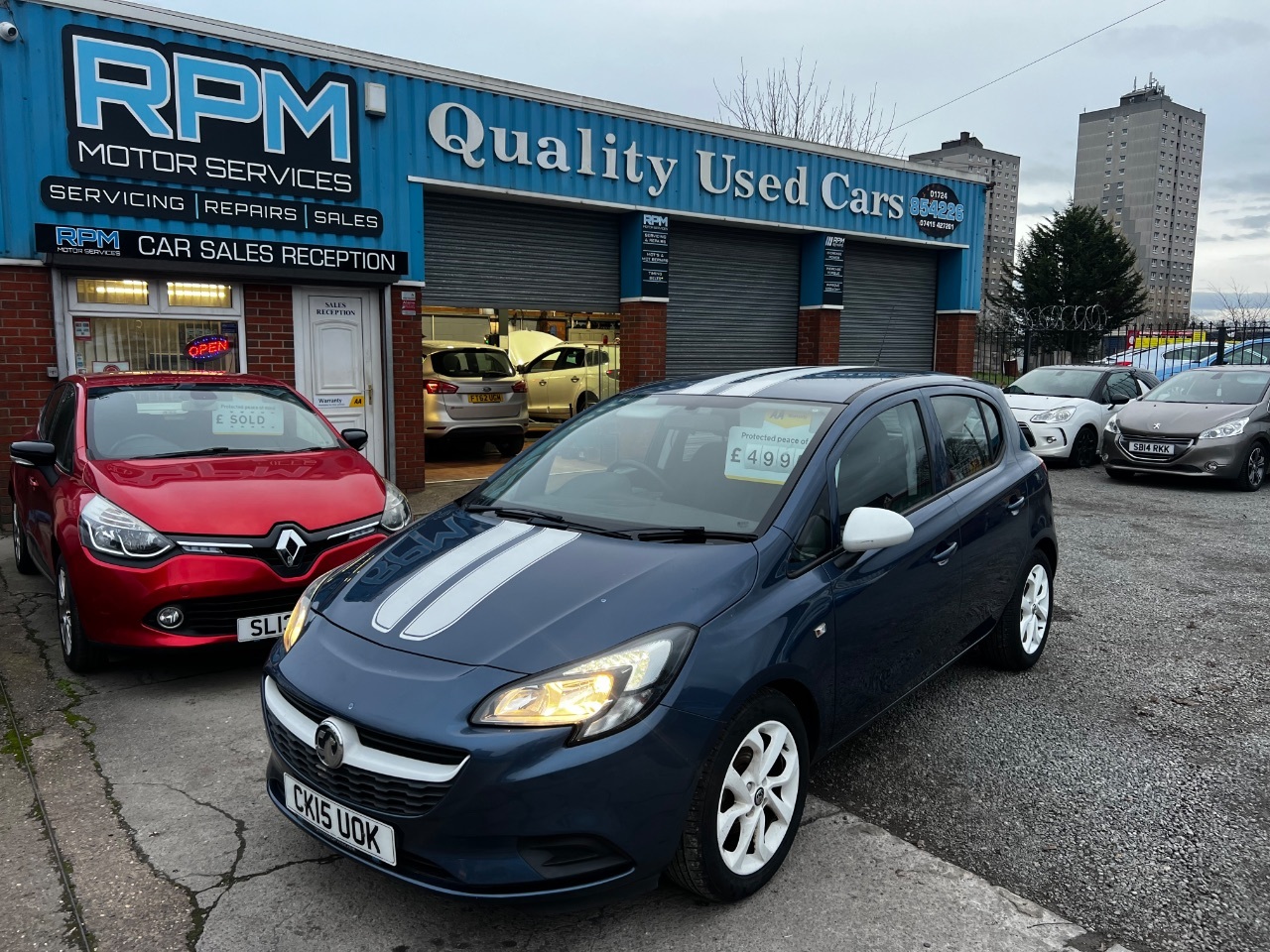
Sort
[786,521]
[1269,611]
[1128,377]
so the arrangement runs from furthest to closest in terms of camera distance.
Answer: [1128,377] → [1269,611] → [786,521]

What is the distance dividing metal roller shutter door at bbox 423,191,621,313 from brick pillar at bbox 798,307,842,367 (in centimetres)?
333

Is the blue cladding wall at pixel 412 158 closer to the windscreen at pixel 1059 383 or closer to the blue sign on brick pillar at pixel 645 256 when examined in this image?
the blue sign on brick pillar at pixel 645 256

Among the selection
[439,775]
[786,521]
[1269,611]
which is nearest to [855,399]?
[786,521]

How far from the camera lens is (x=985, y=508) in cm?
401

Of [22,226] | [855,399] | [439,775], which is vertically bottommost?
[439,775]

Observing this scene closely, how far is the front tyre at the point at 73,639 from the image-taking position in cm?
446

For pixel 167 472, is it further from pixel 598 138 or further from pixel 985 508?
pixel 598 138

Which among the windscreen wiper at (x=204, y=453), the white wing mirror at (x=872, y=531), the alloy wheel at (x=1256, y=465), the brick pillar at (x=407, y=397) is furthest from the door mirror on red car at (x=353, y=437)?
the alloy wheel at (x=1256, y=465)

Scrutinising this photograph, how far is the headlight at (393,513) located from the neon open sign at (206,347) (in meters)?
4.74

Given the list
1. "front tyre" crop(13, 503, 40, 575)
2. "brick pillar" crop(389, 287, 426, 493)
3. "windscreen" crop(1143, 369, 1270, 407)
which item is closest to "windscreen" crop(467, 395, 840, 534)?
"front tyre" crop(13, 503, 40, 575)

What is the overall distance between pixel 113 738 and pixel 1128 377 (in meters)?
13.6

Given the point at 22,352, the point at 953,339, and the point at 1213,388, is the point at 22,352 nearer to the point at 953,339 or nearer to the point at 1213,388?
the point at 1213,388

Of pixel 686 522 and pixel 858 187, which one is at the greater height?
pixel 858 187

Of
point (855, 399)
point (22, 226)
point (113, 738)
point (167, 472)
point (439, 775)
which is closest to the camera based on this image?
point (439, 775)
